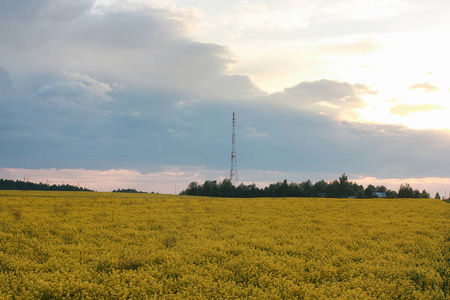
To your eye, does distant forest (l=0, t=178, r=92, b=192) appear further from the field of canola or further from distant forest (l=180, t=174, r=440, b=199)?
the field of canola

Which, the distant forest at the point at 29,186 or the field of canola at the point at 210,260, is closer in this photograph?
the field of canola at the point at 210,260

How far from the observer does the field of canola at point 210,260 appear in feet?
37.4

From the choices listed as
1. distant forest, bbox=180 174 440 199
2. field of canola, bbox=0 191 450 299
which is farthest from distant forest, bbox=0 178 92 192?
field of canola, bbox=0 191 450 299

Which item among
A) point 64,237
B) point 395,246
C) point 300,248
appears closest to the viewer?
point 300,248

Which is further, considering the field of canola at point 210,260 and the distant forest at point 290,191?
Answer: the distant forest at point 290,191

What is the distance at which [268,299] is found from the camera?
10.7m

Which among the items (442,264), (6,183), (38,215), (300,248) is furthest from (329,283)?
(6,183)

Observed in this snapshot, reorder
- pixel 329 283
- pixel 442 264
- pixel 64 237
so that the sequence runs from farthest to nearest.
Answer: pixel 64 237 < pixel 442 264 < pixel 329 283

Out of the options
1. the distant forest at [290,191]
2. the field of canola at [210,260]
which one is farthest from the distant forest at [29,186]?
the field of canola at [210,260]

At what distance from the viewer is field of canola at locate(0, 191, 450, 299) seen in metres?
11.4

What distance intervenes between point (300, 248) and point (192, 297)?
7.80m

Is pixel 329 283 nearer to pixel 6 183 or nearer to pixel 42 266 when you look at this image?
pixel 42 266

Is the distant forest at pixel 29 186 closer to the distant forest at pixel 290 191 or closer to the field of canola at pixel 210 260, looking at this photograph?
the distant forest at pixel 290 191

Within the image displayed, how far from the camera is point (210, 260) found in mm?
14617
